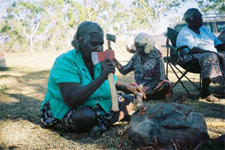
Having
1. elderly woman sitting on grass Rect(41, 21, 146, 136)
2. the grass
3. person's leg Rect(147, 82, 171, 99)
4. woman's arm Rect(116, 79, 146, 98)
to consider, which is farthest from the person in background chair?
elderly woman sitting on grass Rect(41, 21, 146, 136)

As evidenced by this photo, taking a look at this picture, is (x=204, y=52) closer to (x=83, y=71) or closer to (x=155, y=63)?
(x=155, y=63)

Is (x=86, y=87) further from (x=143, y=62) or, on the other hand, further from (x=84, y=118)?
(x=143, y=62)

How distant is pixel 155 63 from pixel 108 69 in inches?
68.0

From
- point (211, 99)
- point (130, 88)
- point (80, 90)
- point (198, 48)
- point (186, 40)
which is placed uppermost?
point (186, 40)

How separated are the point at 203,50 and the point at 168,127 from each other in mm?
2161

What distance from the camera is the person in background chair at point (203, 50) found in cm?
336

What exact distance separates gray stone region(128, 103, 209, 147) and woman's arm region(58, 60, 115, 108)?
0.51 meters

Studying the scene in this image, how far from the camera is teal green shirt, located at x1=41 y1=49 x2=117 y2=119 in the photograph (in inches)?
86.4

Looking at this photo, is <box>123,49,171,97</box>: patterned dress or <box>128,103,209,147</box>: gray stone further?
<box>123,49,171,97</box>: patterned dress

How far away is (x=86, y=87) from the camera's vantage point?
2098 mm

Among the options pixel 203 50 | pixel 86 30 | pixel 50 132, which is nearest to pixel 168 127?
pixel 86 30

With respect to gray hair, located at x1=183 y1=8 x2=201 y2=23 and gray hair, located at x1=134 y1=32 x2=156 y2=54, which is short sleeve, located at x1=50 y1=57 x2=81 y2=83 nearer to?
gray hair, located at x1=134 y1=32 x2=156 y2=54

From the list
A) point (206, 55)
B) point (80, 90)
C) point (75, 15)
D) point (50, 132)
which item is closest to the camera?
point (80, 90)

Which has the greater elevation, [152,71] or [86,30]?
[86,30]
